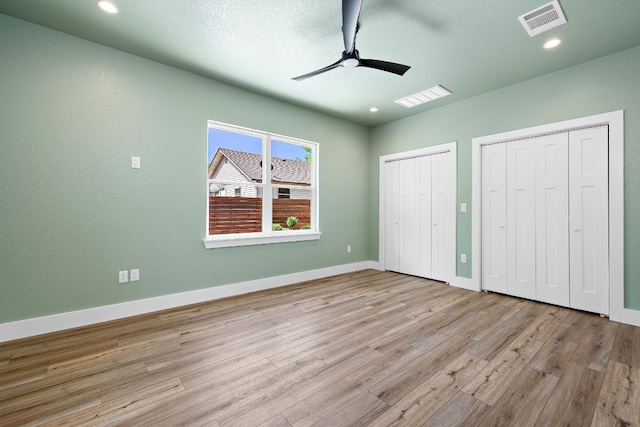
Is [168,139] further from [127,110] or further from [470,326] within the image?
[470,326]

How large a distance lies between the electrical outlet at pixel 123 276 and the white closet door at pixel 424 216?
4.13m

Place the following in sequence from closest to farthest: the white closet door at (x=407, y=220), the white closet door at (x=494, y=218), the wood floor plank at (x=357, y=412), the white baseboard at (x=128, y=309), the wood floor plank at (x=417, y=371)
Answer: the wood floor plank at (x=357, y=412)
the wood floor plank at (x=417, y=371)
the white baseboard at (x=128, y=309)
the white closet door at (x=494, y=218)
the white closet door at (x=407, y=220)

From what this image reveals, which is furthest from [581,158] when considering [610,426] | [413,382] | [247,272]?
[247,272]

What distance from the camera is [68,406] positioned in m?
1.53

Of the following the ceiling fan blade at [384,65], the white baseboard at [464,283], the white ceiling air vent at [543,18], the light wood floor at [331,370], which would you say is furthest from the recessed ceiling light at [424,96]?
the light wood floor at [331,370]

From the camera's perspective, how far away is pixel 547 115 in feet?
10.7

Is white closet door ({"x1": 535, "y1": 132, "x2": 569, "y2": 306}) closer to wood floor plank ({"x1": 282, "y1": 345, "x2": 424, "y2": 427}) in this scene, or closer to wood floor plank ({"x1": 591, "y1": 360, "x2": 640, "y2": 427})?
wood floor plank ({"x1": 591, "y1": 360, "x2": 640, "y2": 427})

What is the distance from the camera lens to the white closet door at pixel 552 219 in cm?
316

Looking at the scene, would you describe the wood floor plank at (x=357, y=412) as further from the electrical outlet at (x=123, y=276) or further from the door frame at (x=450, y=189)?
the door frame at (x=450, y=189)

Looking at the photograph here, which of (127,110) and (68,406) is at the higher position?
(127,110)

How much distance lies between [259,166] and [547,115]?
3784 millimetres

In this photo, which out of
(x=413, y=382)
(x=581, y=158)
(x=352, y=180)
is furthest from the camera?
(x=352, y=180)

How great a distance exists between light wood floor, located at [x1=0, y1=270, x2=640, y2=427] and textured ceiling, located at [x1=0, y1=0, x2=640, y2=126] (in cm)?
278

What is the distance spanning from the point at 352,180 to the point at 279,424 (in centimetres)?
417
